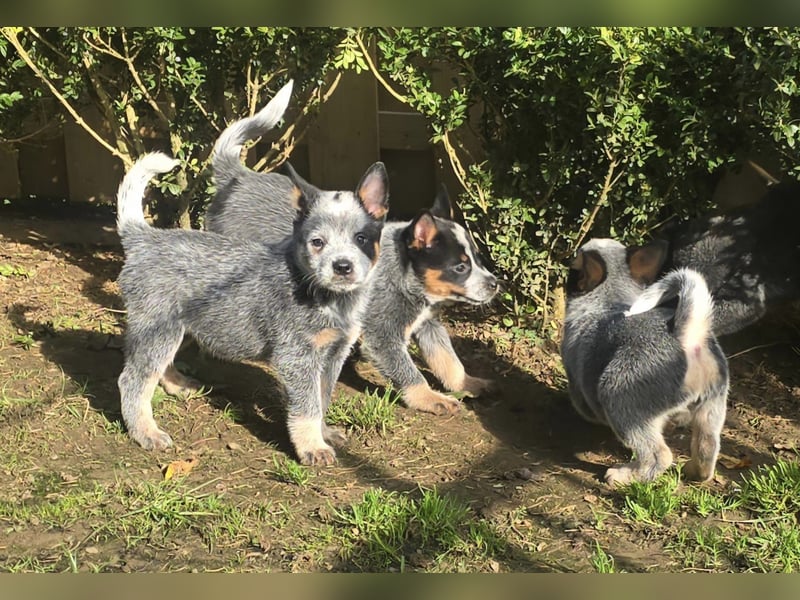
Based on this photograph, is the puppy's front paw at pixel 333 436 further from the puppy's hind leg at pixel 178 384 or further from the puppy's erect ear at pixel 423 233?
the puppy's erect ear at pixel 423 233

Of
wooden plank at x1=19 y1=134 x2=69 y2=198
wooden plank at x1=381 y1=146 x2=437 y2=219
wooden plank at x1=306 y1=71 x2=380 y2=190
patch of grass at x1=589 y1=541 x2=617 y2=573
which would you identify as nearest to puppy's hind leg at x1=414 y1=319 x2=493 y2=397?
patch of grass at x1=589 y1=541 x2=617 y2=573

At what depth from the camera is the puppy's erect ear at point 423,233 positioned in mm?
5805

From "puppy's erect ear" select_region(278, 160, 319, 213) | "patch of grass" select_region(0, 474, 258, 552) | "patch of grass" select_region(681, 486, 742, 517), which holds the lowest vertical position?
"patch of grass" select_region(0, 474, 258, 552)

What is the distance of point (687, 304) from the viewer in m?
4.48

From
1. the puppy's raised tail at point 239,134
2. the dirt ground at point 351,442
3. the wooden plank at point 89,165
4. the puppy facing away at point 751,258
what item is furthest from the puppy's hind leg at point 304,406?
the wooden plank at point 89,165

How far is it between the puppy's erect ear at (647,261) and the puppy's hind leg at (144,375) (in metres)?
2.63

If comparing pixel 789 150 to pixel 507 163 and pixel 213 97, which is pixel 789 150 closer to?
→ pixel 507 163

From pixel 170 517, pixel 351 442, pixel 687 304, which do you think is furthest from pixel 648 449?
pixel 170 517

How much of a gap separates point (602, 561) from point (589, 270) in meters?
1.79

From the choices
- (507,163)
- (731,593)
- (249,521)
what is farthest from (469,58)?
(731,593)

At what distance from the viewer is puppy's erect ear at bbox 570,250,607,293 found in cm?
515

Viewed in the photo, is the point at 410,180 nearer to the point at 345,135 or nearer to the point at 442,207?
the point at 345,135

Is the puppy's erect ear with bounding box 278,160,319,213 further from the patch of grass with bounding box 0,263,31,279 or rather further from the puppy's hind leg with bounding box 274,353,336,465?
the patch of grass with bounding box 0,263,31,279
